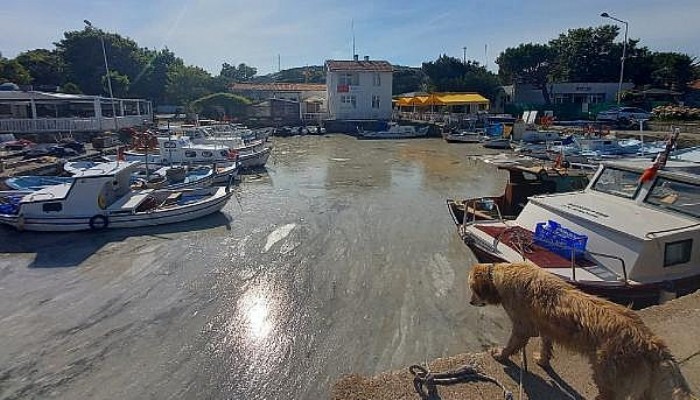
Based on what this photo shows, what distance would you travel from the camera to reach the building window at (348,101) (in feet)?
182

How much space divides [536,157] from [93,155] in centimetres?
2918

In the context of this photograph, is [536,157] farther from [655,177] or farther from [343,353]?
[343,353]

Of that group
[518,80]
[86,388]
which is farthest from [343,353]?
[518,80]

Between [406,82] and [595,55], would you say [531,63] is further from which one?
[406,82]

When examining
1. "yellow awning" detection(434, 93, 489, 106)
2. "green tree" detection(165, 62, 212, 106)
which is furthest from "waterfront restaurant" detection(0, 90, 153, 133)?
"yellow awning" detection(434, 93, 489, 106)

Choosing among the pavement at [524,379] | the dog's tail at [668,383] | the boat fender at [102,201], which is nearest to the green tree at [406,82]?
the boat fender at [102,201]

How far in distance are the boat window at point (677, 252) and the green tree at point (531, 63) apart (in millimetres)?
62706

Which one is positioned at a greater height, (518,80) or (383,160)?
(518,80)

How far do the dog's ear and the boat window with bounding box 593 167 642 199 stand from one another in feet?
18.0

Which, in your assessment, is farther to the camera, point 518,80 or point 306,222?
point 518,80

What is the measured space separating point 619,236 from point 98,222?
14.4 meters

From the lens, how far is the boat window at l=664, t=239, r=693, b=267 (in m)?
7.27

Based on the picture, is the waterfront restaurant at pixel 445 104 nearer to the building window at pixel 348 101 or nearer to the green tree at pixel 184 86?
the building window at pixel 348 101

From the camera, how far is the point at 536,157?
3178 cm
